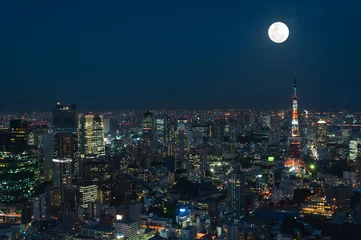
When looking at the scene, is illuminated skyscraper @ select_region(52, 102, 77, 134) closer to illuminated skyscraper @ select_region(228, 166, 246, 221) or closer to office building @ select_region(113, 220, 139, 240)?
illuminated skyscraper @ select_region(228, 166, 246, 221)

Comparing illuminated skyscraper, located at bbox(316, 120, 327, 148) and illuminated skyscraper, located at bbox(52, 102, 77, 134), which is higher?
illuminated skyscraper, located at bbox(52, 102, 77, 134)

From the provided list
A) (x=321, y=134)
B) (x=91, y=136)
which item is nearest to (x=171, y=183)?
(x=91, y=136)

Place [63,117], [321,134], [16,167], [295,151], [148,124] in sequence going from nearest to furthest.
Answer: [16,167] < [295,151] < [63,117] < [321,134] < [148,124]

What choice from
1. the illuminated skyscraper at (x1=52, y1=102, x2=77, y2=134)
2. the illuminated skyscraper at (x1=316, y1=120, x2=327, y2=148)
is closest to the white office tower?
the illuminated skyscraper at (x1=316, y1=120, x2=327, y2=148)

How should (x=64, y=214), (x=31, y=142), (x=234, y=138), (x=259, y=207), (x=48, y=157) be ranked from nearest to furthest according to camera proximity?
1. (x=64, y=214)
2. (x=259, y=207)
3. (x=48, y=157)
4. (x=31, y=142)
5. (x=234, y=138)

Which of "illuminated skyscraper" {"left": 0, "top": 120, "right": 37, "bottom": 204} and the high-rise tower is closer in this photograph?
"illuminated skyscraper" {"left": 0, "top": 120, "right": 37, "bottom": 204}

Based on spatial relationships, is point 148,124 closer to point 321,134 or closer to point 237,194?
point 321,134

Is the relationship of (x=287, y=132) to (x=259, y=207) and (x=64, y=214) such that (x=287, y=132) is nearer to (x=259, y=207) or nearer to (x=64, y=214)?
(x=259, y=207)

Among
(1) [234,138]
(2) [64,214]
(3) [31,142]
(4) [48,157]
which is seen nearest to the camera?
(2) [64,214]

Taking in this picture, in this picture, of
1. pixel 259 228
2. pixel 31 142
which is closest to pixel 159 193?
pixel 259 228
